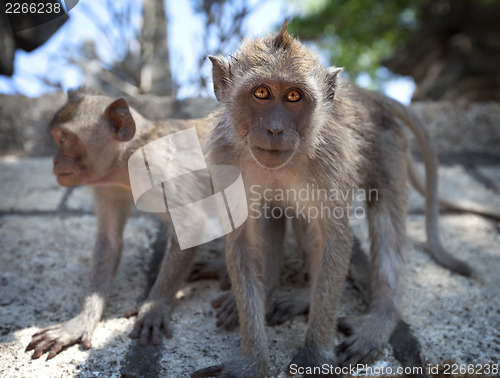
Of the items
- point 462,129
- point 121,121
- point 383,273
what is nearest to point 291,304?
point 383,273

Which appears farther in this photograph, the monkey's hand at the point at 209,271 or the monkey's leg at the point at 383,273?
the monkey's hand at the point at 209,271

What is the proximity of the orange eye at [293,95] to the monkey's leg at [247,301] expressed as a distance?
2.60 feet

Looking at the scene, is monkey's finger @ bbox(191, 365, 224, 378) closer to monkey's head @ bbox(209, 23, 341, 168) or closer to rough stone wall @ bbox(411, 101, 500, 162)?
monkey's head @ bbox(209, 23, 341, 168)

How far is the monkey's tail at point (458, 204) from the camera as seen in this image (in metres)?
4.41

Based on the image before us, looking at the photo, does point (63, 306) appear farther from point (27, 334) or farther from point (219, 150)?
point (219, 150)

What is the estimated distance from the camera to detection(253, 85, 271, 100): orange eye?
9.11 feet

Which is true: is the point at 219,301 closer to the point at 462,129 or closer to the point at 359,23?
the point at 462,129

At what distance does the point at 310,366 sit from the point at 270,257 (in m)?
0.98

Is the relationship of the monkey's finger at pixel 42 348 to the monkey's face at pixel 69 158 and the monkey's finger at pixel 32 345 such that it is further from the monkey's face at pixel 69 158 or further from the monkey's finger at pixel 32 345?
the monkey's face at pixel 69 158

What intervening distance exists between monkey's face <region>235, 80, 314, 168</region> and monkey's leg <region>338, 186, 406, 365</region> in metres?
1.02

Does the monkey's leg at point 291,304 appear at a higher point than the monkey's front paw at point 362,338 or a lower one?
higher

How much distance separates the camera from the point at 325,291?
9.61 feet

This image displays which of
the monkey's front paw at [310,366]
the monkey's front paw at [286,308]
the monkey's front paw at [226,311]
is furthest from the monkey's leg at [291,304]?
the monkey's front paw at [310,366]

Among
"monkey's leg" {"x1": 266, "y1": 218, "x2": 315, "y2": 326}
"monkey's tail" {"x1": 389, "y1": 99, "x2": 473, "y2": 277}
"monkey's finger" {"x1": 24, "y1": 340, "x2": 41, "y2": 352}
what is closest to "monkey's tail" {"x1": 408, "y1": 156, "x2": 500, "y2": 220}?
"monkey's tail" {"x1": 389, "y1": 99, "x2": 473, "y2": 277}
